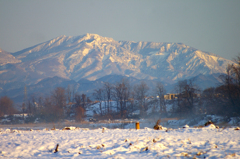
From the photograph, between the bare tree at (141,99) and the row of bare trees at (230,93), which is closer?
the row of bare trees at (230,93)

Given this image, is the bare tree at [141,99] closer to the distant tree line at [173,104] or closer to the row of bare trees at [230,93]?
the distant tree line at [173,104]

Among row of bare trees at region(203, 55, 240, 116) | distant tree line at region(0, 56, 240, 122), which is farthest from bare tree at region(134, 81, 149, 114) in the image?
row of bare trees at region(203, 55, 240, 116)

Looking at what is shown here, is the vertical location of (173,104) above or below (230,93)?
below

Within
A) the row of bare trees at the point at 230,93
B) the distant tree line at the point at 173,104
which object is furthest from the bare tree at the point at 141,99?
the row of bare trees at the point at 230,93

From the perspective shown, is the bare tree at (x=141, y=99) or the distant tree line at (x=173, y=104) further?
the bare tree at (x=141, y=99)

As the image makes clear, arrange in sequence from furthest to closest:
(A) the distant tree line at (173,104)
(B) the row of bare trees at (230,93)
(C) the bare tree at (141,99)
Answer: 1. (C) the bare tree at (141,99)
2. (A) the distant tree line at (173,104)
3. (B) the row of bare trees at (230,93)

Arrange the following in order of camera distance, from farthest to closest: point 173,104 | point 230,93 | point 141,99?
point 141,99, point 173,104, point 230,93

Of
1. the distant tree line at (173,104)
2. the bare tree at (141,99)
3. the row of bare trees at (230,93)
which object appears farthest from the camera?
the bare tree at (141,99)

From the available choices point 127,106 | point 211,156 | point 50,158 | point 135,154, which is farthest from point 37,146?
point 127,106

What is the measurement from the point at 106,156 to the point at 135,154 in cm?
111

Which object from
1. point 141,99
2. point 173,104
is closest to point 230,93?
point 173,104

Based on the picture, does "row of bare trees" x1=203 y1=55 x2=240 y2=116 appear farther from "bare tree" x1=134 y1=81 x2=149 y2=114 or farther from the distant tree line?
"bare tree" x1=134 y1=81 x2=149 y2=114

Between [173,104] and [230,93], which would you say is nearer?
[230,93]

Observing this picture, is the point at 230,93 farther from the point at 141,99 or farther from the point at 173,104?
the point at 141,99
